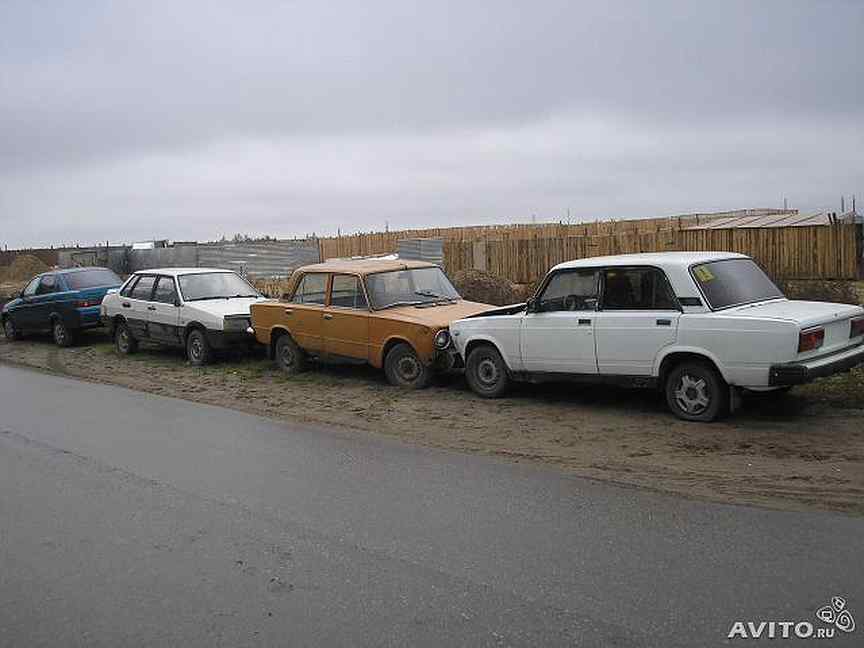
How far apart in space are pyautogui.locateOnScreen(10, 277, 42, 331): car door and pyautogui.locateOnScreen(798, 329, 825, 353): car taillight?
1646 centimetres

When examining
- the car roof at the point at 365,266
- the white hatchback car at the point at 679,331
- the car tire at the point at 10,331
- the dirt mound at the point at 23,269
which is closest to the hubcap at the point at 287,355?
the car roof at the point at 365,266

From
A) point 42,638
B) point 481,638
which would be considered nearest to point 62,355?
point 42,638

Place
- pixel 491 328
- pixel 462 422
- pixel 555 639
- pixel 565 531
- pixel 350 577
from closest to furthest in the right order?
pixel 555 639 < pixel 350 577 < pixel 565 531 < pixel 462 422 < pixel 491 328

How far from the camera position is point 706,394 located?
8555mm

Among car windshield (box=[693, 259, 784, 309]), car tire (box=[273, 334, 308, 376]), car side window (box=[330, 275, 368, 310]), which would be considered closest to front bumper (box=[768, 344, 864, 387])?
car windshield (box=[693, 259, 784, 309])

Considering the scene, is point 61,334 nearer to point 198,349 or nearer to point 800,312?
point 198,349

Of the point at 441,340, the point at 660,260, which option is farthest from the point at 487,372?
the point at 660,260

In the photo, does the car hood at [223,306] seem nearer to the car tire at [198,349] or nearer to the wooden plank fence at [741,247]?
the car tire at [198,349]

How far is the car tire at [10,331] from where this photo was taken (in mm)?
20219

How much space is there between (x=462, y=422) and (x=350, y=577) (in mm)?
4586

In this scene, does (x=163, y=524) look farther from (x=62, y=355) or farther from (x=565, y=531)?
(x=62, y=355)

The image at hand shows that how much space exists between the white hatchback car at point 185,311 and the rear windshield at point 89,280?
1802mm

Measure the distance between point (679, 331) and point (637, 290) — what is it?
76 centimetres

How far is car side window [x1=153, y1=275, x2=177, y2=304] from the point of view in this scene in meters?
15.4
